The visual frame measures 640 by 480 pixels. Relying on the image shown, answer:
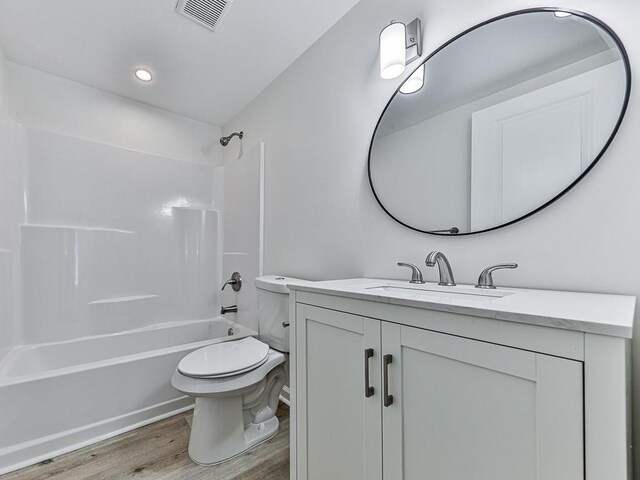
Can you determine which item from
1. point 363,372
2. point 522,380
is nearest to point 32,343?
point 363,372

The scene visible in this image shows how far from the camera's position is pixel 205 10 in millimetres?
1610

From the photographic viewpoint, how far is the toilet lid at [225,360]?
145 centimetres

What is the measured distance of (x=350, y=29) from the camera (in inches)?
64.1

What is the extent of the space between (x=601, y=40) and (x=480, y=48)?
13.9 inches

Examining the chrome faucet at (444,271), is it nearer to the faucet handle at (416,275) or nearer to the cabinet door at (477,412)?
the faucet handle at (416,275)

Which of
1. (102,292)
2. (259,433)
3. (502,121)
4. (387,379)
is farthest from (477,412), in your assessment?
(102,292)

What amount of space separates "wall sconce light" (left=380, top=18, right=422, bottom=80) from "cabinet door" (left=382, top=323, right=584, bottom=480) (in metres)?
1.07

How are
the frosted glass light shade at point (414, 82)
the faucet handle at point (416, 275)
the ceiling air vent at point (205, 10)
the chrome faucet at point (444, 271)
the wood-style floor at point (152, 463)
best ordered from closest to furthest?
the chrome faucet at point (444, 271) < the faucet handle at point (416, 275) < the frosted glass light shade at point (414, 82) < the wood-style floor at point (152, 463) < the ceiling air vent at point (205, 10)

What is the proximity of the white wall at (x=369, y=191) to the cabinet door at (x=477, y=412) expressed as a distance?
0.45 meters

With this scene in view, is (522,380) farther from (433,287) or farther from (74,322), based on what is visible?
(74,322)

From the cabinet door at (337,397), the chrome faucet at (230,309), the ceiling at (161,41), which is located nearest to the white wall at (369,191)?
the ceiling at (161,41)

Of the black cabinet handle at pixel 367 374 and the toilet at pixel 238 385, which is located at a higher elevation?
the black cabinet handle at pixel 367 374

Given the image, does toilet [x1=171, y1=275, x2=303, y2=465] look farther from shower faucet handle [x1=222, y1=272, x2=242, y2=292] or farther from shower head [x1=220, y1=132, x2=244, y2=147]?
shower head [x1=220, y1=132, x2=244, y2=147]

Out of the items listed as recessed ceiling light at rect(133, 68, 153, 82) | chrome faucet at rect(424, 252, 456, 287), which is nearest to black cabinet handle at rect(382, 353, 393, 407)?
chrome faucet at rect(424, 252, 456, 287)
